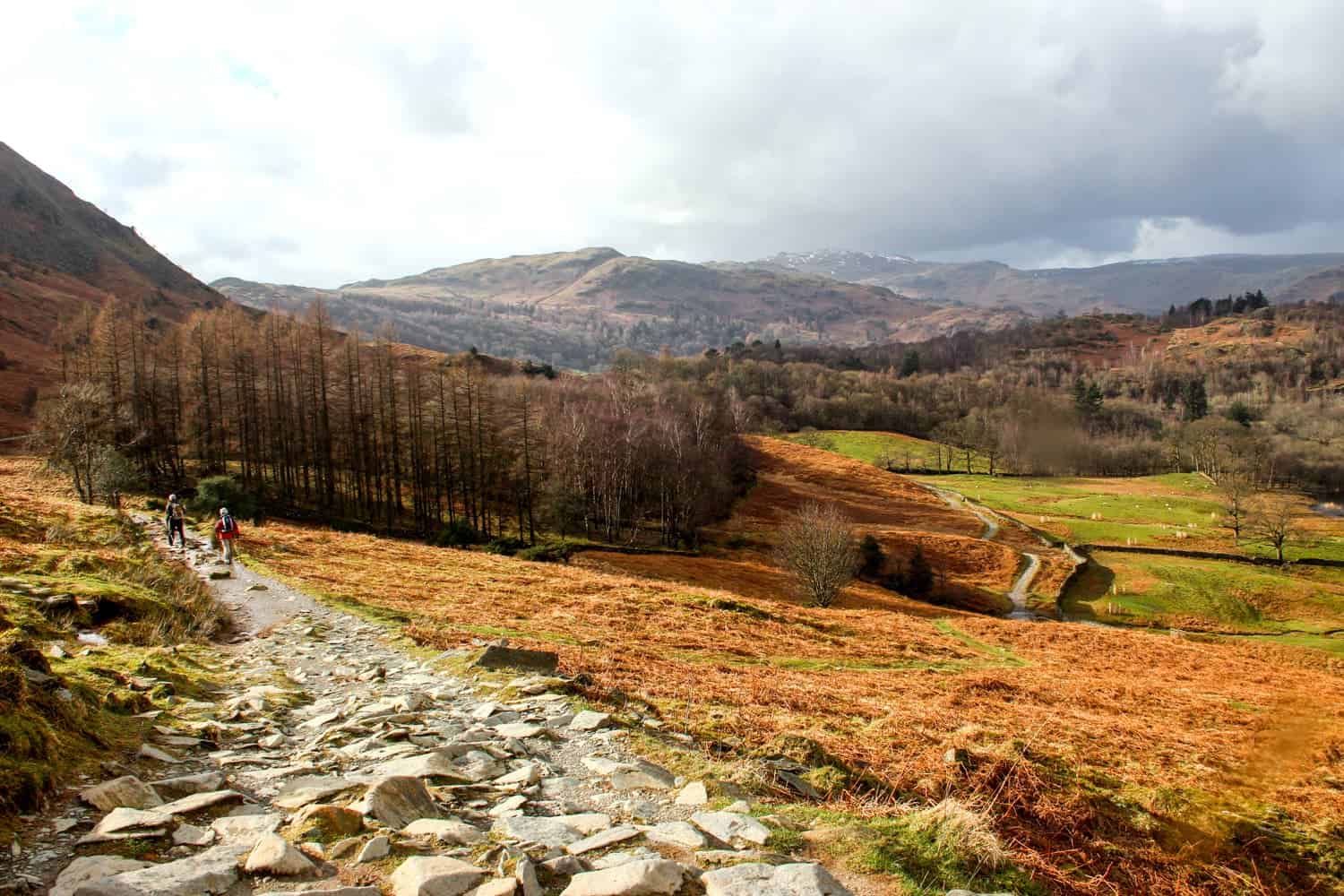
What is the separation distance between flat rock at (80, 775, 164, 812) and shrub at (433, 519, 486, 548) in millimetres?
44531

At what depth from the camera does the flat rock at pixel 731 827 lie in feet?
18.9

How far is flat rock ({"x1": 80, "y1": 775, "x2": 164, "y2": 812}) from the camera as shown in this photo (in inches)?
210

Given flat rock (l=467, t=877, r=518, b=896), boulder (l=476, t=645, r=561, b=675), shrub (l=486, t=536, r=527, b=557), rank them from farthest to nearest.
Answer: shrub (l=486, t=536, r=527, b=557)
boulder (l=476, t=645, r=561, b=675)
flat rock (l=467, t=877, r=518, b=896)

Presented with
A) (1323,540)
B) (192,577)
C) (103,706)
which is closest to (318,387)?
(192,577)

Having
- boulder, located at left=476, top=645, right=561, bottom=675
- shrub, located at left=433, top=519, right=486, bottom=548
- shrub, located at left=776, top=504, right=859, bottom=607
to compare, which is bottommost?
shrub, located at left=776, top=504, right=859, bottom=607

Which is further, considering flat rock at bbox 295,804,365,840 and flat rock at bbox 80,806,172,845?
flat rock at bbox 295,804,365,840

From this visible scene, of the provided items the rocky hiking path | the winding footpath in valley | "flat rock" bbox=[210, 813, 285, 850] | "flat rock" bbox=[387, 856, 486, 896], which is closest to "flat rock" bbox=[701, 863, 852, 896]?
the rocky hiking path

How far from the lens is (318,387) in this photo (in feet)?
227

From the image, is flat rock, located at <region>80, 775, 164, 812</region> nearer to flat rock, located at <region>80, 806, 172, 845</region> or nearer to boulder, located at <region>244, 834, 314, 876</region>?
flat rock, located at <region>80, 806, 172, 845</region>

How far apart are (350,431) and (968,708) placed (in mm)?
66582

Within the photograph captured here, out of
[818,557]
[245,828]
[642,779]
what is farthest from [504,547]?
[245,828]

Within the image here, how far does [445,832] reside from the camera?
5.43 metres

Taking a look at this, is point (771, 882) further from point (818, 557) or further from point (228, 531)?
point (818, 557)

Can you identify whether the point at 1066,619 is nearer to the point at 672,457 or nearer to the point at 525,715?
the point at 672,457
